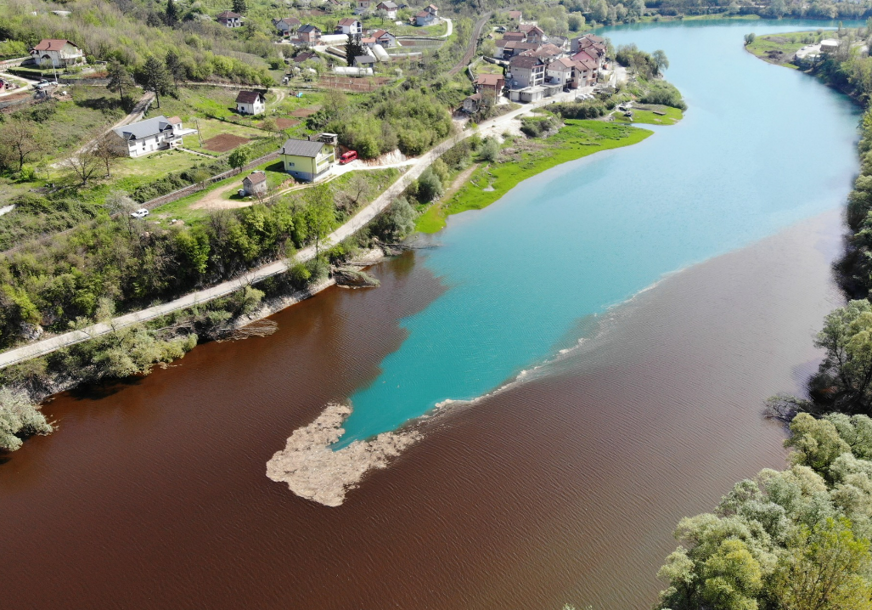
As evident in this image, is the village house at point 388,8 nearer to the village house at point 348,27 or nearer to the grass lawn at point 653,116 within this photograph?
the village house at point 348,27

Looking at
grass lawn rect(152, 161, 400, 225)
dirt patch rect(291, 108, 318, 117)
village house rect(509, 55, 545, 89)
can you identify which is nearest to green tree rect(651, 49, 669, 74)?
village house rect(509, 55, 545, 89)

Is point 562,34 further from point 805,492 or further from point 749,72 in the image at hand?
point 805,492

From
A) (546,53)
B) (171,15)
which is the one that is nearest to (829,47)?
(546,53)

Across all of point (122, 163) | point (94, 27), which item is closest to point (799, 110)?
point (122, 163)

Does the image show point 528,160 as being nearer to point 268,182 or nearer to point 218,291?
point 268,182

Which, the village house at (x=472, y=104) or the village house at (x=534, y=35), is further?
the village house at (x=534, y=35)

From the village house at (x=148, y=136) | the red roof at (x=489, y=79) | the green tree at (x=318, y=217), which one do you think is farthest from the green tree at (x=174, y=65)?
the red roof at (x=489, y=79)
